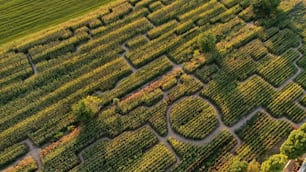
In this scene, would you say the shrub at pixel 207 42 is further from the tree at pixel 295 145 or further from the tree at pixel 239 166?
the tree at pixel 239 166

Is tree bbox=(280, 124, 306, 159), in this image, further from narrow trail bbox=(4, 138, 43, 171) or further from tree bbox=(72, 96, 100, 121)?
narrow trail bbox=(4, 138, 43, 171)

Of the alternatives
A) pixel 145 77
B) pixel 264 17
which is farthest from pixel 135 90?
pixel 264 17

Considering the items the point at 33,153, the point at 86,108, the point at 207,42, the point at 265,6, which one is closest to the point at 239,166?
the point at 207,42

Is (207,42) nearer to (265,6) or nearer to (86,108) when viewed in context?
(265,6)

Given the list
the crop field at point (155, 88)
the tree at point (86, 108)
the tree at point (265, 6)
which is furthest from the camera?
the tree at point (265, 6)

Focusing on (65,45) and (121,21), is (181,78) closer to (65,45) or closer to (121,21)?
(121,21)

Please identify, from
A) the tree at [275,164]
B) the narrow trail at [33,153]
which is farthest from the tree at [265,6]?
the narrow trail at [33,153]

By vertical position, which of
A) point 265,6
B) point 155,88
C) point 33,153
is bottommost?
point 33,153

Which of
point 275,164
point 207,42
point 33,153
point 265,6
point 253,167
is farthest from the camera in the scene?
point 265,6
